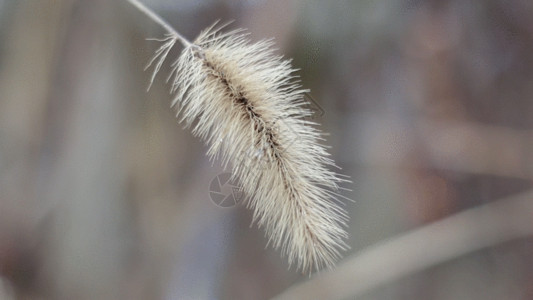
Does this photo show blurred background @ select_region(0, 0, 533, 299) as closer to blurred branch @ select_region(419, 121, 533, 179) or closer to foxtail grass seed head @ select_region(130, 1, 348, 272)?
blurred branch @ select_region(419, 121, 533, 179)

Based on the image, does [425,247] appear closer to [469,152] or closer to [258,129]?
[469,152]

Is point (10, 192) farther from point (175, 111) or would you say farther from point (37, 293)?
point (175, 111)

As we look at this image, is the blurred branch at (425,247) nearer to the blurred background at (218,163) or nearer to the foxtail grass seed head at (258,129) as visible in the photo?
the blurred background at (218,163)

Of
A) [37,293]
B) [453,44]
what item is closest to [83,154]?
[37,293]

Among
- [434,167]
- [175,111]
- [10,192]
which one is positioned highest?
[434,167]

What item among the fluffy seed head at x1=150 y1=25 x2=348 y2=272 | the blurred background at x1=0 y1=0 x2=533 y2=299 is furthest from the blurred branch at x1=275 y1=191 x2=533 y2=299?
the fluffy seed head at x1=150 y1=25 x2=348 y2=272

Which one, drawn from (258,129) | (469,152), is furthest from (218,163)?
(469,152)
